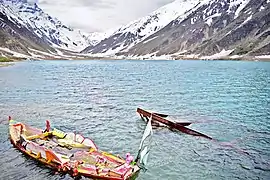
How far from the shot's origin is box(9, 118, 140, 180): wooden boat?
23766mm

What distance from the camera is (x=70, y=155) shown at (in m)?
27.3

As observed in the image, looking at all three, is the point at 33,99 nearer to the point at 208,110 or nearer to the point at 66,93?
the point at 66,93

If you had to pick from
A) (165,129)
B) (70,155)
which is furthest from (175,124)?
(70,155)

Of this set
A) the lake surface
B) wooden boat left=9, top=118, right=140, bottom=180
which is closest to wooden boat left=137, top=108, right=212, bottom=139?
the lake surface

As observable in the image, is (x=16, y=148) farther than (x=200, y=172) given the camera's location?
Yes

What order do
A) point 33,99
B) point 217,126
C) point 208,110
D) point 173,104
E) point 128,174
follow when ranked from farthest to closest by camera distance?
point 33,99, point 173,104, point 208,110, point 217,126, point 128,174

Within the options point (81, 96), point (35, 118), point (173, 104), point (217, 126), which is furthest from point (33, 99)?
point (217, 126)

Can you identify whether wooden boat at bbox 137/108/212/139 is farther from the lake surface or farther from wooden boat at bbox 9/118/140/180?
wooden boat at bbox 9/118/140/180

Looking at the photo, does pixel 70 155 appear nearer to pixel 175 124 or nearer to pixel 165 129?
pixel 175 124

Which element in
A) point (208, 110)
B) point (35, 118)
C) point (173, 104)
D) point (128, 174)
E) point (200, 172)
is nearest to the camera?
point (128, 174)

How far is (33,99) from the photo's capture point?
58.2 m

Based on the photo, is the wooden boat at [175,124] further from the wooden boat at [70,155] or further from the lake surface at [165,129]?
the wooden boat at [70,155]

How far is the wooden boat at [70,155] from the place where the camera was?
78.0 feet

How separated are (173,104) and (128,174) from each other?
102ft
